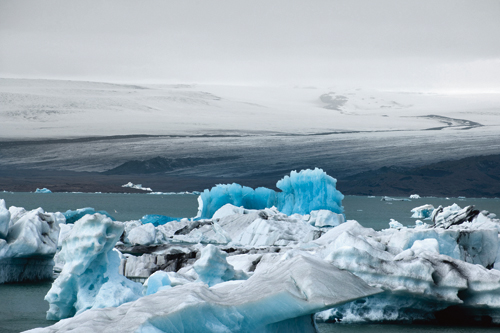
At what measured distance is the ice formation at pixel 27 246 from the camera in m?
9.80

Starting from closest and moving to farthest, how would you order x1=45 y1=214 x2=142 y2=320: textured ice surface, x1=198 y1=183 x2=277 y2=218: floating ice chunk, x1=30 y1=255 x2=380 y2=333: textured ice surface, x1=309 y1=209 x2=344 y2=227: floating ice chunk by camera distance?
x1=30 y1=255 x2=380 y2=333: textured ice surface < x1=45 y1=214 x2=142 y2=320: textured ice surface < x1=309 y1=209 x2=344 y2=227: floating ice chunk < x1=198 y1=183 x2=277 y2=218: floating ice chunk

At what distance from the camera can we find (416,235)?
10.0 m

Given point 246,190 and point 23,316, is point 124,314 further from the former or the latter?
point 246,190

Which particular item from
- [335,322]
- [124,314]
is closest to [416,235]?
[335,322]

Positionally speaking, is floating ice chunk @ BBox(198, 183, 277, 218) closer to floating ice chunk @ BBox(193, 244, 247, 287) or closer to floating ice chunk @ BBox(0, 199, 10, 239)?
floating ice chunk @ BBox(0, 199, 10, 239)

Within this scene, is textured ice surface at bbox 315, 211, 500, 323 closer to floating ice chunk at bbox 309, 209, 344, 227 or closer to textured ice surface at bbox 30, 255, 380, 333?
textured ice surface at bbox 30, 255, 380, 333

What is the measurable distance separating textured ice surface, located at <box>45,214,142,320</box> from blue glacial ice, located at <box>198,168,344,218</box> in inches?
718

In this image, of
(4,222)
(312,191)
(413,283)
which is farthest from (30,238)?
(312,191)

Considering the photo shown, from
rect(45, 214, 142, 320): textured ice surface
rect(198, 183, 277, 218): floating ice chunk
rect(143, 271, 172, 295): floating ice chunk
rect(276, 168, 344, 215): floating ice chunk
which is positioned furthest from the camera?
rect(276, 168, 344, 215): floating ice chunk

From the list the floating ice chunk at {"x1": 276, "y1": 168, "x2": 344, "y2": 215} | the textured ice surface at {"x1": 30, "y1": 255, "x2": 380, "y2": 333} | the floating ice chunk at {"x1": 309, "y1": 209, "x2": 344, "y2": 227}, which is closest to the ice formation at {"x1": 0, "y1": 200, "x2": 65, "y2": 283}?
the textured ice surface at {"x1": 30, "y1": 255, "x2": 380, "y2": 333}

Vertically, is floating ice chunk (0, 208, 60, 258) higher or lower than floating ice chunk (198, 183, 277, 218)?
higher

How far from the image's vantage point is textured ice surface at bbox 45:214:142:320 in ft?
24.2

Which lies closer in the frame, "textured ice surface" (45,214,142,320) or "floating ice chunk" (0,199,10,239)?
"textured ice surface" (45,214,142,320)

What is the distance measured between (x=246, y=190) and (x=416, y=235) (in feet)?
58.5
